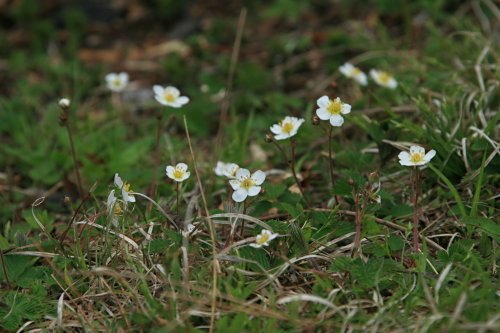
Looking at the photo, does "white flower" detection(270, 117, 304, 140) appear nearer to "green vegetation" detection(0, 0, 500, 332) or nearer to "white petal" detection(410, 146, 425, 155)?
"green vegetation" detection(0, 0, 500, 332)

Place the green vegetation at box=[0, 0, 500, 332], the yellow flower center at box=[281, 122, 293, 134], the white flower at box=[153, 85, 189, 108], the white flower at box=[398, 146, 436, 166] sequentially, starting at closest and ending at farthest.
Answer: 1. the green vegetation at box=[0, 0, 500, 332]
2. the white flower at box=[398, 146, 436, 166]
3. the yellow flower center at box=[281, 122, 293, 134]
4. the white flower at box=[153, 85, 189, 108]

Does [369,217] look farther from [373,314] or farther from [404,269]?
[373,314]

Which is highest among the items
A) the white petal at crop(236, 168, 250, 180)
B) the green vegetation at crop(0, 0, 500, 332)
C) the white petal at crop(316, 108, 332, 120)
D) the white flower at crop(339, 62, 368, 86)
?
the white petal at crop(316, 108, 332, 120)

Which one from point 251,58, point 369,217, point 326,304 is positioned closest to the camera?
point 326,304

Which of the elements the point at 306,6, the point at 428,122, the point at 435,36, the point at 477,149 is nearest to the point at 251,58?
the point at 306,6

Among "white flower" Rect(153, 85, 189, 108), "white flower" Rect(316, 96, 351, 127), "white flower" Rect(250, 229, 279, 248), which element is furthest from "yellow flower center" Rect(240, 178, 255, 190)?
"white flower" Rect(153, 85, 189, 108)

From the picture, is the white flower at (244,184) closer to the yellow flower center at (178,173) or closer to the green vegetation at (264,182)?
the green vegetation at (264,182)

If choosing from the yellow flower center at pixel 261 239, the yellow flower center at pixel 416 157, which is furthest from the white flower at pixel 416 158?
the yellow flower center at pixel 261 239
